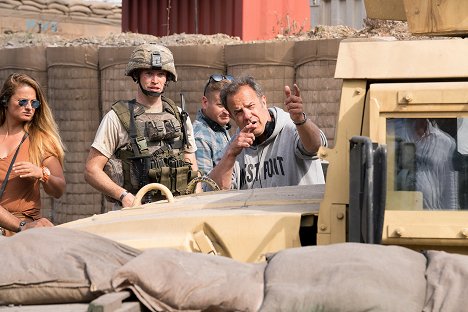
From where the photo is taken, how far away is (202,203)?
19.4 feet

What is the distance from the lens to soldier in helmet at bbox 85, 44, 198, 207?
7707mm

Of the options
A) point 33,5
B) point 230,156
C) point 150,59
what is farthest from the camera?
point 33,5

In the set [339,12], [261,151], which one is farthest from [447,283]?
[339,12]

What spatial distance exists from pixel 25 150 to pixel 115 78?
3.27 m

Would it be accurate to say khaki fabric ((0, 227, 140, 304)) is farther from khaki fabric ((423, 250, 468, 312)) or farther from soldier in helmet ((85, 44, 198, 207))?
soldier in helmet ((85, 44, 198, 207))

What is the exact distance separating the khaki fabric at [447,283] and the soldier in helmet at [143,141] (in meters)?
3.50

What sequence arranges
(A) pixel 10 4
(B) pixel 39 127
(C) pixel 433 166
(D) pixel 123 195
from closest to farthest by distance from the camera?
(C) pixel 433 166, (D) pixel 123 195, (B) pixel 39 127, (A) pixel 10 4

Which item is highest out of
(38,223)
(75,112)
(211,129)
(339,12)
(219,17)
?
(339,12)

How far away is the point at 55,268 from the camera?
4.44 meters

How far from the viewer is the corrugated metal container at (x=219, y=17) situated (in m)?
16.2

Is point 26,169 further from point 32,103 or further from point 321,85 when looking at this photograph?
point 321,85

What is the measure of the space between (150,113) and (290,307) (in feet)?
12.4

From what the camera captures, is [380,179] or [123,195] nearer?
[380,179]

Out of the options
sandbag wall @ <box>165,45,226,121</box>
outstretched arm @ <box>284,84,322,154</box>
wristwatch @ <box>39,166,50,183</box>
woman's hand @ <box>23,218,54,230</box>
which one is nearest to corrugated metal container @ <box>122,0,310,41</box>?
sandbag wall @ <box>165,45,226,121</box>
